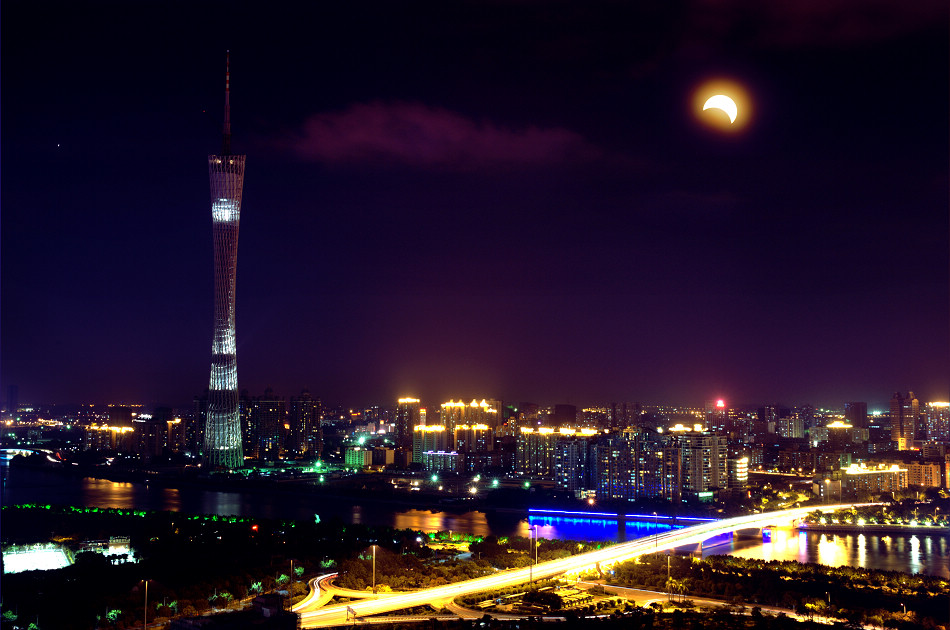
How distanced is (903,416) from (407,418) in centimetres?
1232

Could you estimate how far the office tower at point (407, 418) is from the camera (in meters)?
25.4

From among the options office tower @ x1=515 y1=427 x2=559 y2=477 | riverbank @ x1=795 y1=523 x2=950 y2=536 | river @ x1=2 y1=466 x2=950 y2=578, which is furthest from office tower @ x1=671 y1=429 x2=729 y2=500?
office tower @ x1=515 y1=427 x2=559 y2=477

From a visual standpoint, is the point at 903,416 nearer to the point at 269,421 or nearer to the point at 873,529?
the point at 873,529

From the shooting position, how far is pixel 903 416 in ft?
80.4

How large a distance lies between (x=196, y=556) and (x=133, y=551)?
1.00 m

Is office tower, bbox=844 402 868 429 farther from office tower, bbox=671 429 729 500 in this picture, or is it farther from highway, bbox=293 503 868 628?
highway, bbox=293 503 868 628

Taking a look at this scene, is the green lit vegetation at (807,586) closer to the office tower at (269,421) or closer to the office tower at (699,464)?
the office tower at (699,464)

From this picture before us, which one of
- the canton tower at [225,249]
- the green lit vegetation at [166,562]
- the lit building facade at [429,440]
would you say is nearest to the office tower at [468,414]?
the lit building facade at [429,440]

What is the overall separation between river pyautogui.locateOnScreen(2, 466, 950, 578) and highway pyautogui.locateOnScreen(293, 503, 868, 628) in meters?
0.78

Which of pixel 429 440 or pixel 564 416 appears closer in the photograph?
pixel 429 440

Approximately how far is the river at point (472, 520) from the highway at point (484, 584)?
782 millimetres

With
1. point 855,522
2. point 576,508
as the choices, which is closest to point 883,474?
point 855,522

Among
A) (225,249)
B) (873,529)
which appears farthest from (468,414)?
(873,529)

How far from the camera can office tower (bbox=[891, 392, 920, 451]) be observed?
24.1 metres
